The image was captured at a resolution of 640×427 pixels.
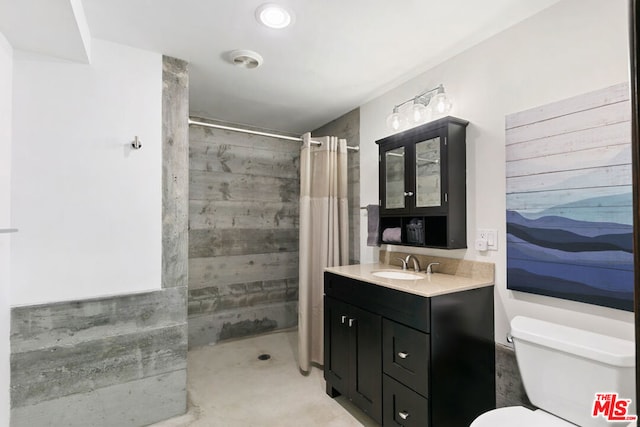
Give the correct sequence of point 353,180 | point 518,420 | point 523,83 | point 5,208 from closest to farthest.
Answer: point 518,420 < point 5,208 < point 523,83 < point 353,180

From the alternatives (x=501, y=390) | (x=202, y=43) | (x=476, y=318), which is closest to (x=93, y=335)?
(x=202, y=43)

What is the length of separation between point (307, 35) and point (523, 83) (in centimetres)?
121

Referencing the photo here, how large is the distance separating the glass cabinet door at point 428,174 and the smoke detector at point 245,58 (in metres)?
1.19

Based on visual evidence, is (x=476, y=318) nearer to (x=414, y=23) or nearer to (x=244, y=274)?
(x=414, y=23)

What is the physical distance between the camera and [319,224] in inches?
108

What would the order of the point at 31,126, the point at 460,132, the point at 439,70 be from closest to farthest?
the point at 31,126 < the point at 460,132 < the point at 439,70

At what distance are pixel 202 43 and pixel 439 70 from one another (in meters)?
1.54

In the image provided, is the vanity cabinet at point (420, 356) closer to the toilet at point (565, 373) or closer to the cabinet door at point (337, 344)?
the cabinet door at point (337, 344)

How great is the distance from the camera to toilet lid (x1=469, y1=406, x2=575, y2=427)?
128cm

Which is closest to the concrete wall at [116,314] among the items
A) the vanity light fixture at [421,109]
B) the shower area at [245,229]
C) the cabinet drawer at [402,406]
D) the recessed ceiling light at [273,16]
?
the recessed ceiling light at [273,16]

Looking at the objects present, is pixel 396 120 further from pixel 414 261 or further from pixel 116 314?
pixel 116 314

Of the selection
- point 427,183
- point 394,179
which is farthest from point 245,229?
point 427,183

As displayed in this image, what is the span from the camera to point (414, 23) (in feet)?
5.64

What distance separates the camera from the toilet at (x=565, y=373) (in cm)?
120
